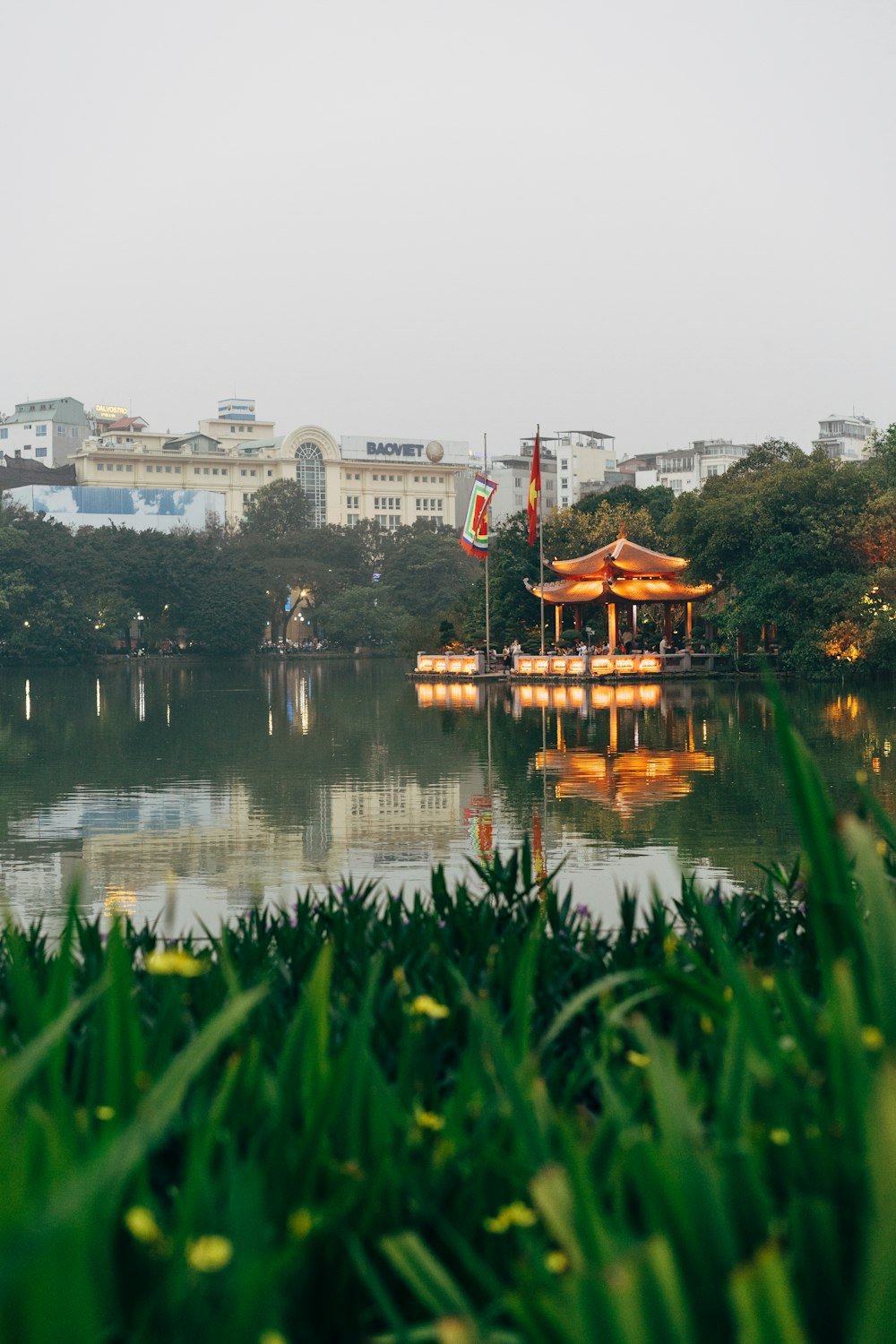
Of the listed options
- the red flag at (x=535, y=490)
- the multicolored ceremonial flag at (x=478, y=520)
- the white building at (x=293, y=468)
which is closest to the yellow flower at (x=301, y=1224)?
the multicolored ceremonial flag at (x=478, y=520)

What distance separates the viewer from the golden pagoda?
1547 inches

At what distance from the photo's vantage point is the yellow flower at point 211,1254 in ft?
4.47

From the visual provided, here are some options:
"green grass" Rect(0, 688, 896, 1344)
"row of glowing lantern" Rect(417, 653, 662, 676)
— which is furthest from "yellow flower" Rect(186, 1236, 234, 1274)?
"row of glowing lantern" Rect(417, 653, 662, 676)

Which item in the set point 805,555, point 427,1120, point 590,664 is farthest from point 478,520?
point 427,1120

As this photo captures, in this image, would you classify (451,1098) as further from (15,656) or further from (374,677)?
(15,656)

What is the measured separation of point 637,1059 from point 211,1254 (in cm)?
108

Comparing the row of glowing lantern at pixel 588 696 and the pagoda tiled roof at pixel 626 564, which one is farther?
the pagoda tiled roof at pixel 626 564

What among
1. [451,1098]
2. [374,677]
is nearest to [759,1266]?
[451,1098]

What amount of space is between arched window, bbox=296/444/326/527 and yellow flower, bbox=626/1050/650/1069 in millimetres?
114056

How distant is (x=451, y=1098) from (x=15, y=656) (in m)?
57.5

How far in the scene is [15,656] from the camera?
57031 millimetres

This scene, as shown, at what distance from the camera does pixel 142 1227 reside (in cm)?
A: 147

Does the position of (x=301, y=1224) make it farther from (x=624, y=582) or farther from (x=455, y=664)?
(x=624, y=582)

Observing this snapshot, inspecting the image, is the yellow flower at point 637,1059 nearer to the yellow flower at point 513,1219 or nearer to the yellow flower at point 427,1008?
the yellow flower at point 427,1008
